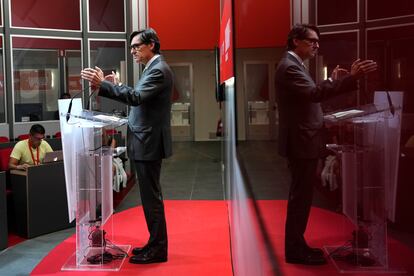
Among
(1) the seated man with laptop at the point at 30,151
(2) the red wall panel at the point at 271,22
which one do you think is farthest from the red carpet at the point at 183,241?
(2) the red wall panel at the point at 271,22

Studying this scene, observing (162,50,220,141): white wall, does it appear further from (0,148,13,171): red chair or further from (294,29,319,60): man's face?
(294,29,319,60): man's face

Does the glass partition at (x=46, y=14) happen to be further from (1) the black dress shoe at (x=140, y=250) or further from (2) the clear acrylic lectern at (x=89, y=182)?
(1) the black dress shoe at (x=140, y=250)

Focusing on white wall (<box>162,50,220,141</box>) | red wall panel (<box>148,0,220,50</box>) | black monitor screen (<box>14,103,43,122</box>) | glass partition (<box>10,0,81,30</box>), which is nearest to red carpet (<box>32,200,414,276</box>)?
red wall panel (<box>148,0,220,50</box>)

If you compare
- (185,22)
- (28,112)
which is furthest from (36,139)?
(185,22)

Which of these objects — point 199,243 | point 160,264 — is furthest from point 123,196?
point 160,264

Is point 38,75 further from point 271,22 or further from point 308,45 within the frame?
point 308,45

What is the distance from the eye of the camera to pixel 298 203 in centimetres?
66

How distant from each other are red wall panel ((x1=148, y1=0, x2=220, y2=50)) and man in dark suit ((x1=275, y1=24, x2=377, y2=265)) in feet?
25.4

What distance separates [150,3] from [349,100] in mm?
8094

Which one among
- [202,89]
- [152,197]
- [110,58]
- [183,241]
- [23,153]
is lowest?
[183,241]

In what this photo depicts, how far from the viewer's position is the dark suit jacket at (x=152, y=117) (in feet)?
10.7

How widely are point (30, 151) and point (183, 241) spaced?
2018 millimetres

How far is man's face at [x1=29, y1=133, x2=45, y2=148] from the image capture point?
4.84 metres

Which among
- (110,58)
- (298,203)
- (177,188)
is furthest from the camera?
(110,58)
